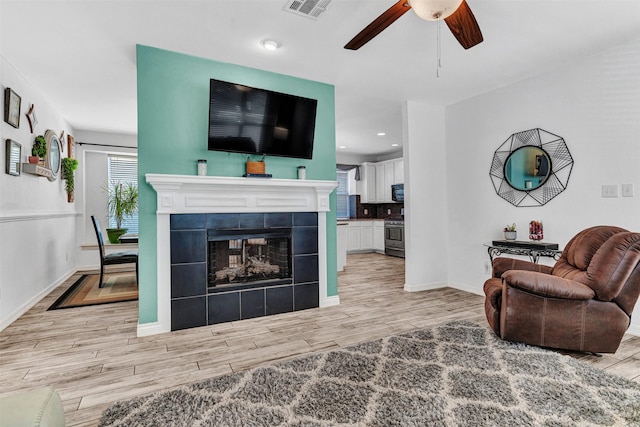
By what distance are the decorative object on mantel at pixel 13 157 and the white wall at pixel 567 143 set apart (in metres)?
4.99

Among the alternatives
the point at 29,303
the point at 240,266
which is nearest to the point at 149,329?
the point at 240,266

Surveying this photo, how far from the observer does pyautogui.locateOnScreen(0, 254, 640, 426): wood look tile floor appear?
6.81ft

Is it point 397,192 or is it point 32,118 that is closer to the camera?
point 32,118

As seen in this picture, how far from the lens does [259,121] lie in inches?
128

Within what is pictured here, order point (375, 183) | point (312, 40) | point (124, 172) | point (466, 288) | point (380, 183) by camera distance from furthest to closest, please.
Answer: point (375, 183) → point (380, 183) → point (124, 172) → point (466, 288) → point (312, 40)

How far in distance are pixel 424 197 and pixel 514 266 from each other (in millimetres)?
1769

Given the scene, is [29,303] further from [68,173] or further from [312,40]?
[312,40]

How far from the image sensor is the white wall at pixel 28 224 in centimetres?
313

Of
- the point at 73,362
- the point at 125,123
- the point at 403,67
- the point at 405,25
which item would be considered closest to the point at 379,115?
the point at 403,67

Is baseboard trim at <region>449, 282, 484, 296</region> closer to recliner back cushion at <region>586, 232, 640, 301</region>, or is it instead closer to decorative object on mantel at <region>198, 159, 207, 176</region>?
recliner back cushion at <region>586, 232, 640, 301</region>

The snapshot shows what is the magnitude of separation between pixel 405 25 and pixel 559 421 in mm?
2773

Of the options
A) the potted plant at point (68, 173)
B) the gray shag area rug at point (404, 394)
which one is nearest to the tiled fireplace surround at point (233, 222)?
the gray shag area rug at point (404, 394)

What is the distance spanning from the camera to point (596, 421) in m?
1.64

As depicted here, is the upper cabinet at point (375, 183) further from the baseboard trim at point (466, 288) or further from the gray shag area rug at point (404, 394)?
the gray shag area rug at point (404, 394)
